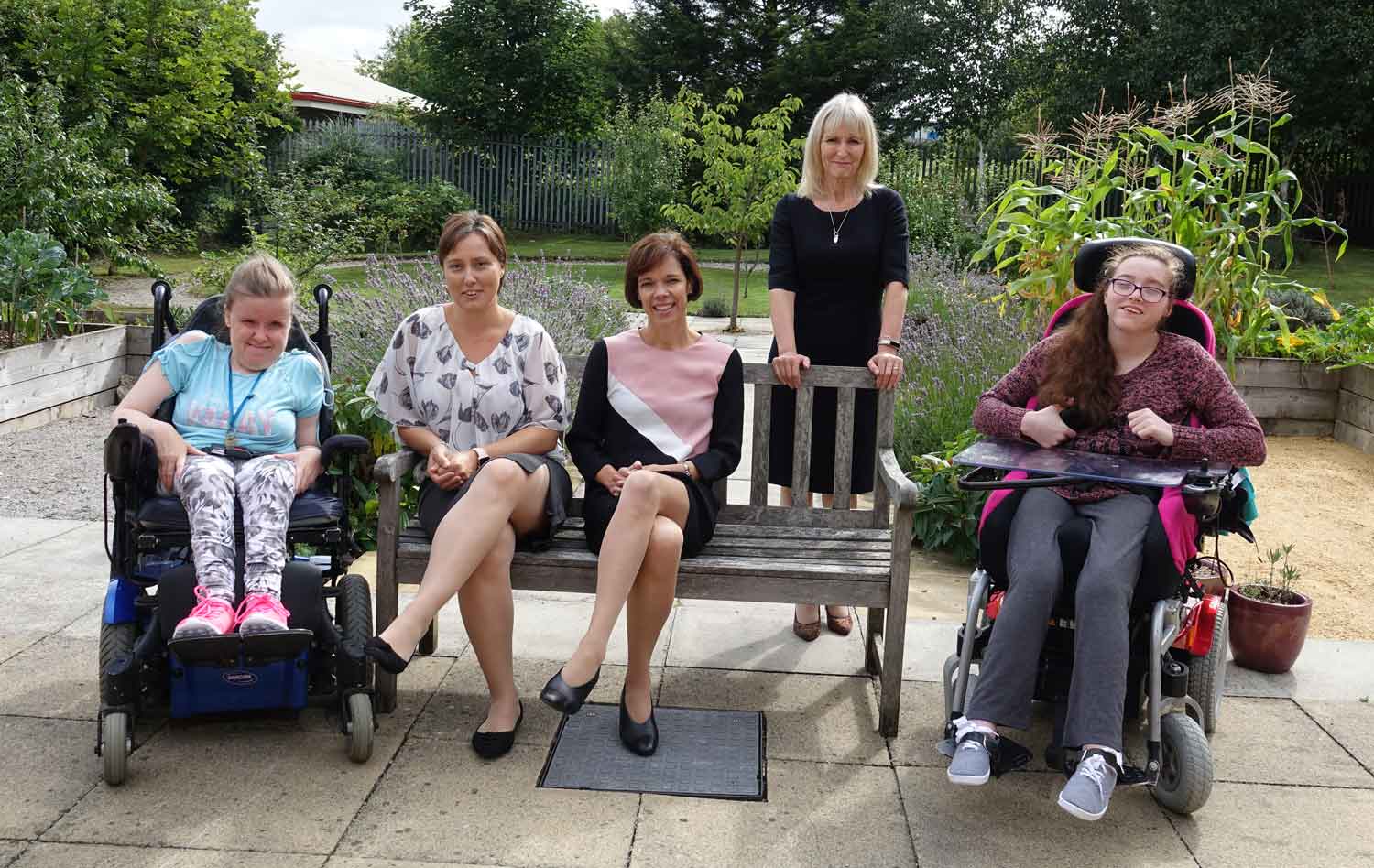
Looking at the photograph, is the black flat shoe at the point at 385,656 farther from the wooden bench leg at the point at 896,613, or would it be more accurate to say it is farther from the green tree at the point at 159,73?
the green tree at the point at 159,73

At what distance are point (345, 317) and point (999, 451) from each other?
4.19 metres

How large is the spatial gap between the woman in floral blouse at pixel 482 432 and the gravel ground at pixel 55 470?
254cm

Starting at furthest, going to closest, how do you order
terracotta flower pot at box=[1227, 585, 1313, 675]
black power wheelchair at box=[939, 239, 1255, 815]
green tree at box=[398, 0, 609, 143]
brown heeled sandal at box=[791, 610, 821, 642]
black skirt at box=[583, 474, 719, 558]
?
green tree at box=[398, 0, 609, 143], brown heeled sandal at box=[791, 610, 821, 642], terracotta flower pot at box=[1227, 585, 1313, 675], black skirt at box=[583, 474, 719, 558], black power wheelchair at box=[939, 239, 1255, 815]

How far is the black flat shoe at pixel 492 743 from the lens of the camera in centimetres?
317

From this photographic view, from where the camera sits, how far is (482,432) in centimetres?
359

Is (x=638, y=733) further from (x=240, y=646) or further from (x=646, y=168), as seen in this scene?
(x=646, y=168)

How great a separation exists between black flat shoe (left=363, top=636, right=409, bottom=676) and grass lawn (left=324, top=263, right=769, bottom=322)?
988cm

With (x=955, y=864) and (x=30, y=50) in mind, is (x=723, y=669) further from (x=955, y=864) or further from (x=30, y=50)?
(x=30, y=50)

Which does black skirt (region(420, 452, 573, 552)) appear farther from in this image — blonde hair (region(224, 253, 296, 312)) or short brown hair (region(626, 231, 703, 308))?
blonde hair (region(224, 253, 296, 312))

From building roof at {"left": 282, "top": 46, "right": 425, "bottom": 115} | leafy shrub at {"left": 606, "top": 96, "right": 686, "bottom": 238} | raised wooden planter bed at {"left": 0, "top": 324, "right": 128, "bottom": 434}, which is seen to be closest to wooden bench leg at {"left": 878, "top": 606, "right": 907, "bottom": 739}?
raised wooden planter bed at {"left": 0, "top": 324, "right": 128, "bottom": 434}

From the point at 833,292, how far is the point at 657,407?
0.85m

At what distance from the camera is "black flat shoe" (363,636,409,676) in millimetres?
2965

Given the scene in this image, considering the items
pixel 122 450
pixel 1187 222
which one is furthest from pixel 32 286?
pixel 1187 222

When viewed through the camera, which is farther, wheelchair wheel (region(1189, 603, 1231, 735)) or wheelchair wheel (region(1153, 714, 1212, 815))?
wheelchair wheel (region(1189, 603, 1231, 735))
